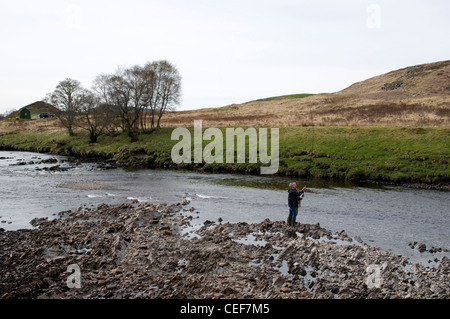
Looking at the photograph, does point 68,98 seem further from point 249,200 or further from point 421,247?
point 421,247

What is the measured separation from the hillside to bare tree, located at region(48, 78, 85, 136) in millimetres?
20277

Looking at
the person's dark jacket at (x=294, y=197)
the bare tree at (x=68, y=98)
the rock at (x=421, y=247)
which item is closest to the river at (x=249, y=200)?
the rock at (x=421, y=247)

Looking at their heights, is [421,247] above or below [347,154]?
below

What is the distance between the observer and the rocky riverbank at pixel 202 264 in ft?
48.8

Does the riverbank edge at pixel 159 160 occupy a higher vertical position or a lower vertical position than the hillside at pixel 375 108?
lower

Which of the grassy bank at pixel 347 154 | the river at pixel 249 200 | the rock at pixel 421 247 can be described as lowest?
the rock at pixel 421 247

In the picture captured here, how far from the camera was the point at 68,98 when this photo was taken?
7838 centimetres

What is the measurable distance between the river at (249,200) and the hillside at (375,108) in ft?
89.3

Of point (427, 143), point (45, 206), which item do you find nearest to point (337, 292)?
point (45, 206)

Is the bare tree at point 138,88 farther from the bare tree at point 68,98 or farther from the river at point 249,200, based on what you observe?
the river at point 249,200

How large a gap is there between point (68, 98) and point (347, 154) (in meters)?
60.3

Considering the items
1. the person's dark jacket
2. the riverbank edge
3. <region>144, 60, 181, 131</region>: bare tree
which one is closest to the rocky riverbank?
the person's dark jacket

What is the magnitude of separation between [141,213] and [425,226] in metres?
19.7

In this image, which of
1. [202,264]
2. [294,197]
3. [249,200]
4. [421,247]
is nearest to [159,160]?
[249,200]
